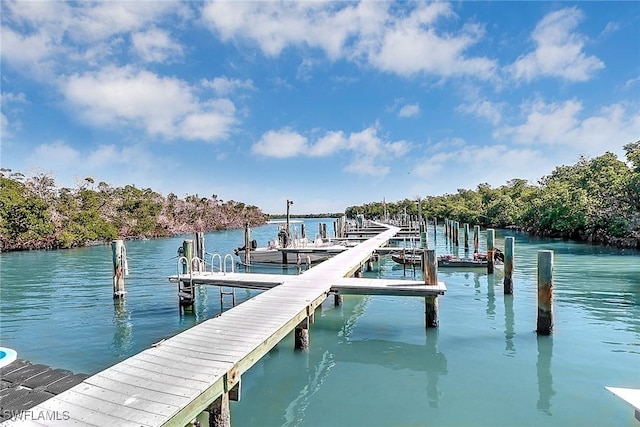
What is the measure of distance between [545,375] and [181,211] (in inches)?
2845

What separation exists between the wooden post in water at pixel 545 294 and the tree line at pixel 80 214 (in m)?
43.2

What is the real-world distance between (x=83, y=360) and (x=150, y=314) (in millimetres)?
4089

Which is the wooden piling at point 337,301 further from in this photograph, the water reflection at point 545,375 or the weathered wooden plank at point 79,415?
the weathered wooden plank at point 79,415

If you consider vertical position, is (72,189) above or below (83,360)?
above

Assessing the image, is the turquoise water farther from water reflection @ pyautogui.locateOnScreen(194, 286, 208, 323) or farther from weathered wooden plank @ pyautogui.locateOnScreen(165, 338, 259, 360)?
weathered wooden plank @ pyautogui.locateOnScreen(165, 338, 259, 360)

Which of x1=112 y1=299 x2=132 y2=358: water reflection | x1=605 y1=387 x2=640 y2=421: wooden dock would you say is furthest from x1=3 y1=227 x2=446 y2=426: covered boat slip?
x1=605 y1=387 x2=640 y2=421: wooden dock

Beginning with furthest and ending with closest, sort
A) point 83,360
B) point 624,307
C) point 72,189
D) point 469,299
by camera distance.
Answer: point 72,189 → point 469,299 → point 624,307 → point 83,360

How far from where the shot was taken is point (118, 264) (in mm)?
14273

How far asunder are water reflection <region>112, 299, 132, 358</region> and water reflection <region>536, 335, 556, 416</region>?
9.15 metres

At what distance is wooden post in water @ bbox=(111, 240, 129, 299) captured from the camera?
1405cm

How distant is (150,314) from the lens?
13.6 metres

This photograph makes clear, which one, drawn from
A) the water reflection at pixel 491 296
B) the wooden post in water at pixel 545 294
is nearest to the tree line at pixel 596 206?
the water reflection at pixel 491 296

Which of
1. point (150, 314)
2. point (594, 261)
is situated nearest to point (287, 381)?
point (150, 314)

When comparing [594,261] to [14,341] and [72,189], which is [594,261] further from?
[72,189]
